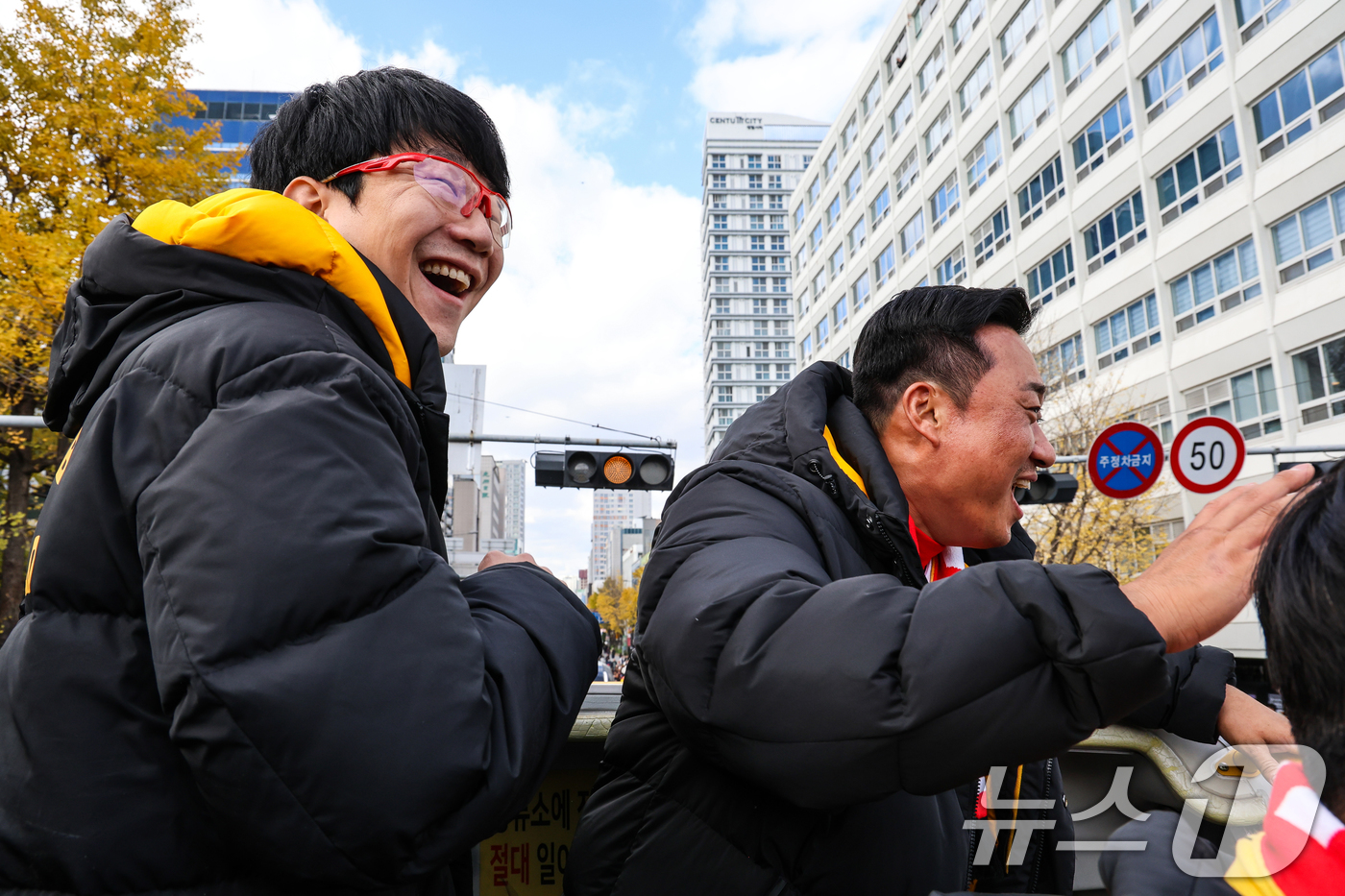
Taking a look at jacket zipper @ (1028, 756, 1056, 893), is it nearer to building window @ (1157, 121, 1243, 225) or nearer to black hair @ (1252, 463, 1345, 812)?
black hair @ (1252, 463, 1345, 812)

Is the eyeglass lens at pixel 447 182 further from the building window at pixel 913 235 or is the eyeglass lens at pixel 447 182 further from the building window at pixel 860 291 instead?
the building window at pixel 860 291

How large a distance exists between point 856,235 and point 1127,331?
20.7m

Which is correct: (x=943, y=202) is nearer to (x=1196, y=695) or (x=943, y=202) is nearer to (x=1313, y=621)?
(x=1196, y=695)

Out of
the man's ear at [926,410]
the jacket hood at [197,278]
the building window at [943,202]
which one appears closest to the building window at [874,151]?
the building window at [943,202]

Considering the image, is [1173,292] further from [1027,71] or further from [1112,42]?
[1027,71]

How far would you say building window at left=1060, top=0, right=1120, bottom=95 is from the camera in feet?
77.7

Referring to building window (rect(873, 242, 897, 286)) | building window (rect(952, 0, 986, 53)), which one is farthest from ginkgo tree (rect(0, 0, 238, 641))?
building window (rect(873, 242, 897, 286))

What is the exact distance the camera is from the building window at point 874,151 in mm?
39250

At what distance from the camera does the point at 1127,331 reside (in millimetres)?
22953

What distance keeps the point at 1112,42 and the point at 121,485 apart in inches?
1121

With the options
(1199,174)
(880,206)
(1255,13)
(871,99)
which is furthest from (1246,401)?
(871,99)

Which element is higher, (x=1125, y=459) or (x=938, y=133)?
(x=938, y=133)

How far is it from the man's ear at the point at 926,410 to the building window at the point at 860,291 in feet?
130

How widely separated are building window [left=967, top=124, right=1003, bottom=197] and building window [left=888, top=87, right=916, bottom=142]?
20.1 feet
